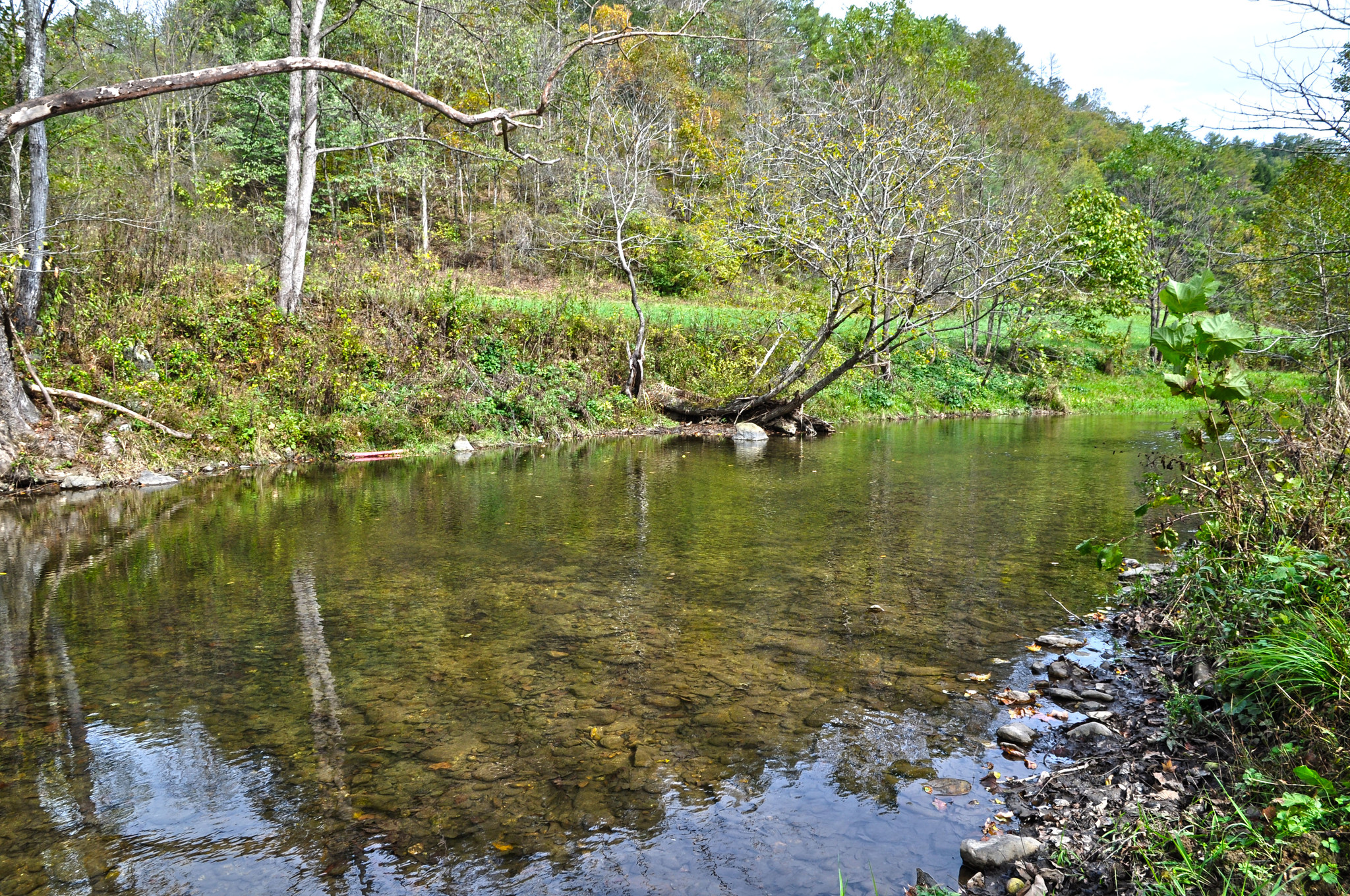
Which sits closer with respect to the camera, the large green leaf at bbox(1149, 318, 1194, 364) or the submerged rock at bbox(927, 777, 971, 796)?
the submerged rock at bbox(927, 777, 971, 796)

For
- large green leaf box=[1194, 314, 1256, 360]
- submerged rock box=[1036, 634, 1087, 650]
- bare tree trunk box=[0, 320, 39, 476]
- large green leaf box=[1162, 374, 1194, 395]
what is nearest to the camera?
→ large green leaf box=[1194, 314, 1256, 360]

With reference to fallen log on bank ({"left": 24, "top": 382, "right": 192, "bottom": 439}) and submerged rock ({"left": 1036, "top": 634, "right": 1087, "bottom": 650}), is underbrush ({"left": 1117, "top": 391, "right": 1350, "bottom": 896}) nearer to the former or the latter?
submerged rock ({"left": 1036, "top": 634, "right": 1087, "bottom": 650})

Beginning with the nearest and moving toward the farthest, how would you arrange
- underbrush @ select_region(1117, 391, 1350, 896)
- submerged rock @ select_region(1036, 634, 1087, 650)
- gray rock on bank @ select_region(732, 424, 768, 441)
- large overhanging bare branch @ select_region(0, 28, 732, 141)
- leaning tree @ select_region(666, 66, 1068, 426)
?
underbrush @ select_region(1117, 391, 1350, 896) → submerged rock @ select_region(1036, 634, 1087, 650) → large overhanging bare branch @ select_region(0, 28, 732, 141) → leaning tree @ select_region(666, 66, 1068, 426) → gray rock on bank @ select_region(732, 424, 768, 441)

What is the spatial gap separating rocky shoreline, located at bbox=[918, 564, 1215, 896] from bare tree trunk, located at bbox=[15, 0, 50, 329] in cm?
1546

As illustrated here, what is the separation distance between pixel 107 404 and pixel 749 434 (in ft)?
40.3

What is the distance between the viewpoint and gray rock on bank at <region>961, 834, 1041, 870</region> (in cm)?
317

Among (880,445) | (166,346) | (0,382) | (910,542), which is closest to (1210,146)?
(880,445)

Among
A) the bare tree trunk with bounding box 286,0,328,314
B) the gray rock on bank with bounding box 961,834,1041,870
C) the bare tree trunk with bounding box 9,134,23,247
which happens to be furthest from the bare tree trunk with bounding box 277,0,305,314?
the gray rock on bank with bounding box 961,834,1041,870

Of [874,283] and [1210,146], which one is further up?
[1210,146]

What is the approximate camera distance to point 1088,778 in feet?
12.4

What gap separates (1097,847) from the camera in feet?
10.4

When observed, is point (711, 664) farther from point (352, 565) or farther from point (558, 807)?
point (352, 565)

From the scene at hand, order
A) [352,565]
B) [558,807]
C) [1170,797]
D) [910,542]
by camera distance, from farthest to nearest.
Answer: [910,542] < [352,565] < [558,807] < [1170,797]

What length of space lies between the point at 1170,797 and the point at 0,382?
44.2ft
